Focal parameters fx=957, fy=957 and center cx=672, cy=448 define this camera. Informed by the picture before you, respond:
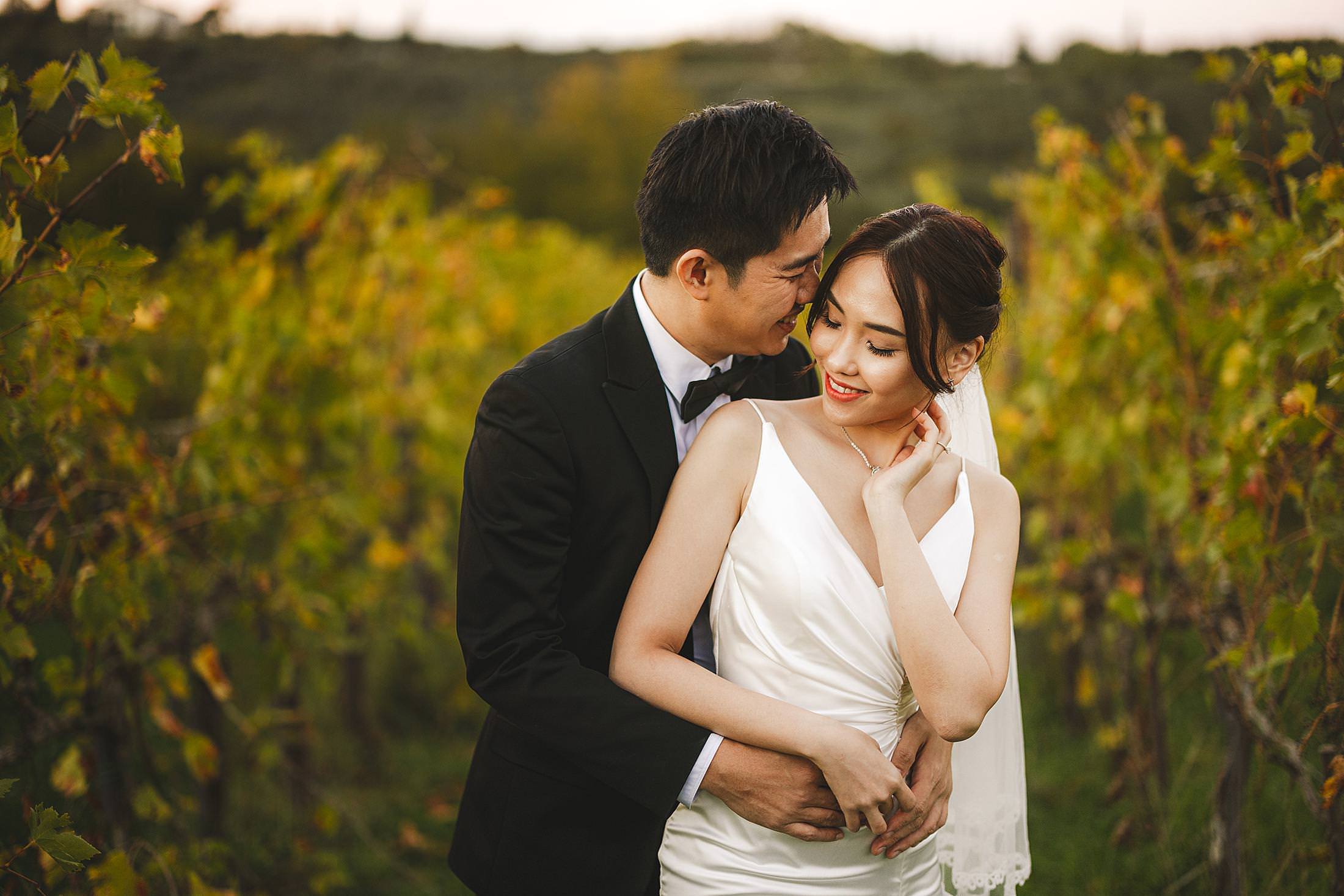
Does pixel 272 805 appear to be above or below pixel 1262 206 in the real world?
below

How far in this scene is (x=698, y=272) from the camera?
1.91 m

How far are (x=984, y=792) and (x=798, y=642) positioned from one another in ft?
2.51

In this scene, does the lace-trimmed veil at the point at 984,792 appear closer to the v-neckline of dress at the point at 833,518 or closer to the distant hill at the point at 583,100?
the v-neckline of dress at the point at 833,518

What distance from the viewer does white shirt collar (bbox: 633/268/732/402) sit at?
1983 millimetres

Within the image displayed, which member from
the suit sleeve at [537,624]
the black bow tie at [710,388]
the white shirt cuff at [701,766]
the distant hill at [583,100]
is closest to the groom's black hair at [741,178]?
the distant hill at [583,100]

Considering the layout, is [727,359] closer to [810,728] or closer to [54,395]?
[810,728]

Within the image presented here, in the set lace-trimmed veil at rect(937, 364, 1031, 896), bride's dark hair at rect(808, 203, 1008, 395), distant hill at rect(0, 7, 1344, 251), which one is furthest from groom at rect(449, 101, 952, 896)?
lace-trimmed veil at rect(937, 364, 1031, 896)

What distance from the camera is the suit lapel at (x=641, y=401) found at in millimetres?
1861

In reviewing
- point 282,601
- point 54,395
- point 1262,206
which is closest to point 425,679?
point 282,601

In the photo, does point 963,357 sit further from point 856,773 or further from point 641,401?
point 856,773

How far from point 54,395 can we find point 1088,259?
3.53 meters

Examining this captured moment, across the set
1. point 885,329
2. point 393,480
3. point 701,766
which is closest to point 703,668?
point 701,766

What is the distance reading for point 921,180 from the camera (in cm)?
546

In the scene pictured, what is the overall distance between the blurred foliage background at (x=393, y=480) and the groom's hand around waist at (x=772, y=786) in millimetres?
500
